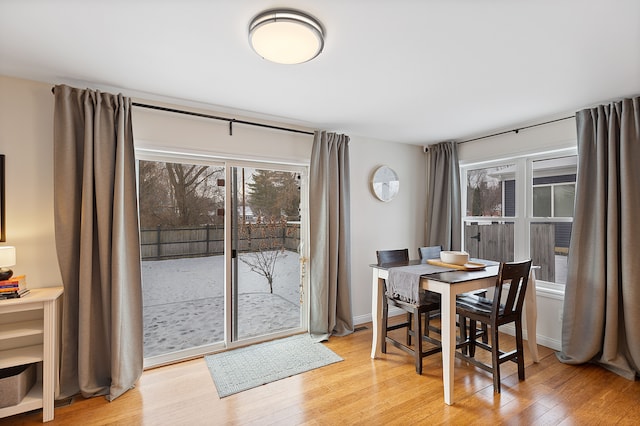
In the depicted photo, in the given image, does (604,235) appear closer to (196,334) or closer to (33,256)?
(196,334)

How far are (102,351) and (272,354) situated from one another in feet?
4.60

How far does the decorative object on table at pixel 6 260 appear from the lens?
1.91 m

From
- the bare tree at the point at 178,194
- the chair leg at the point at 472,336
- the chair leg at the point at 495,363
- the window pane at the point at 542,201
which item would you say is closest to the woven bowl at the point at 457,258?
the chair leg at the point at 472,336

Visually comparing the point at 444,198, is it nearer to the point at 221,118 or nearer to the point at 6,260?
the point at 221,118

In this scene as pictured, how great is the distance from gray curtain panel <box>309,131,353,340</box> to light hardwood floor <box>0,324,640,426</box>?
2.35ft

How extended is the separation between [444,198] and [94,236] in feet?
12.7

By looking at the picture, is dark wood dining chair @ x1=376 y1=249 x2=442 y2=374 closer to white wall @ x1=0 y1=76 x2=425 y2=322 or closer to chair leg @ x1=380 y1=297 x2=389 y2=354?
chair leg @ x1=380 y1=297 x2=389 y2=354

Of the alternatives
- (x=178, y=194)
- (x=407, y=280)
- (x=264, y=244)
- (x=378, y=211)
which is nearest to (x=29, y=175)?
(x=178, y=194)

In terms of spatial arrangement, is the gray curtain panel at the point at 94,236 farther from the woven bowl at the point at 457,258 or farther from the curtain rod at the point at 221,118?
the woven bowl at the point at 457,258

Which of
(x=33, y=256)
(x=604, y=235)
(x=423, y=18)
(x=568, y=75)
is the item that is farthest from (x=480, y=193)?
(x=33, y=256)

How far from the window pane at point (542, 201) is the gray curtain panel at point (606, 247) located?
1.75 feet

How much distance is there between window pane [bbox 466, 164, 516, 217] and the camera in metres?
3.64

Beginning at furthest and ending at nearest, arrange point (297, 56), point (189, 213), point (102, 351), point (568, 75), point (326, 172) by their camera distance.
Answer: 1. point (326, 172)
2. point (189, 213)
3. point (102, 351)
4. point (568, 75)
5. point (297, 56)

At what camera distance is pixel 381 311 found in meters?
3.00
